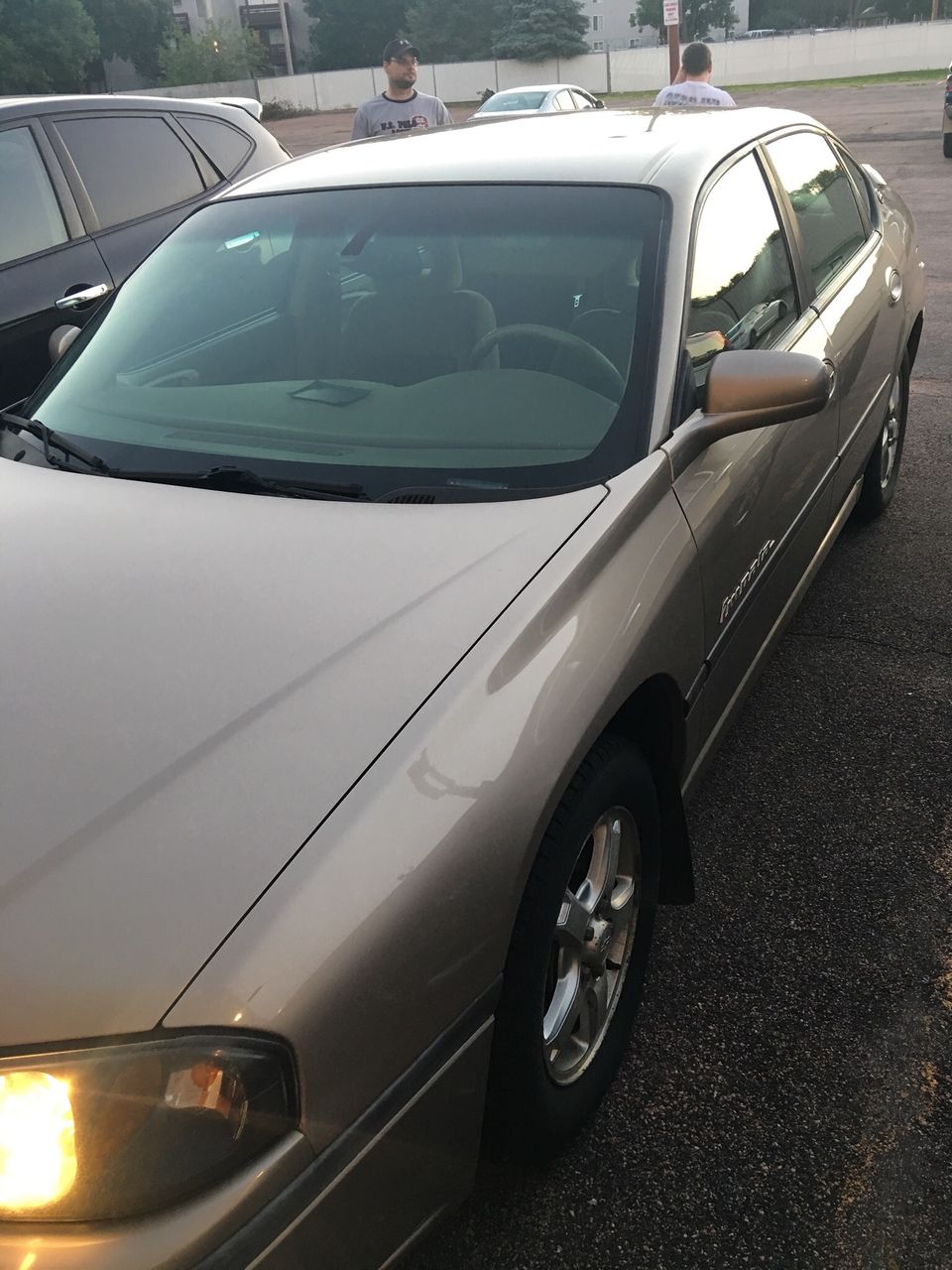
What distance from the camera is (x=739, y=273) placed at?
9.39ft

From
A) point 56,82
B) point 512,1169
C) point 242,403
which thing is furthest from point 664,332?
point 56,82

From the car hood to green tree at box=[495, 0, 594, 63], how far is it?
5939cm

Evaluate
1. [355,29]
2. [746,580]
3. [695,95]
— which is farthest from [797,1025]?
[355,29]

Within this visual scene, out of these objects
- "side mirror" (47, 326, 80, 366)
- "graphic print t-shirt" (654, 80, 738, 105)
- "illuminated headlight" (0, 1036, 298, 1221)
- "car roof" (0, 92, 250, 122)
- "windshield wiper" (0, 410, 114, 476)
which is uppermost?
"car roof" (0, 92, 250, 122)

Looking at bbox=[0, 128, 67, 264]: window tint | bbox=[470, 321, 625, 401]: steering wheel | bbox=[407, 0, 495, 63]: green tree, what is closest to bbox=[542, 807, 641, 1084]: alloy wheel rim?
bbox=[470, 321, 625, 401]: steering wheel

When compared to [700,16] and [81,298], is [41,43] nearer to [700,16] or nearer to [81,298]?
[700,16]

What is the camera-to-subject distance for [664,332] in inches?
94.6

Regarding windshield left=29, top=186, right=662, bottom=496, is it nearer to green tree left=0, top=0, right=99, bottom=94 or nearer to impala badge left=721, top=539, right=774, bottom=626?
impala badge left=721, top=539, right=774, bottom=626

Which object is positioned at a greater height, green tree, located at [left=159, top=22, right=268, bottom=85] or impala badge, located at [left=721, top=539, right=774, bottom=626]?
green tree, located at [left=159, top=22, right=268, bottom=85]

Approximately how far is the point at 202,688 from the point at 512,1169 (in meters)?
1.02

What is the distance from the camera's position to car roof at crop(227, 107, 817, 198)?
272 cm

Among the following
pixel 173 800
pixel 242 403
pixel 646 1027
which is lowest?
pixel 646 1027

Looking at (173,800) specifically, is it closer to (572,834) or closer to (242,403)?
(572,834)

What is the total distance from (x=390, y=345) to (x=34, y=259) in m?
2.88
